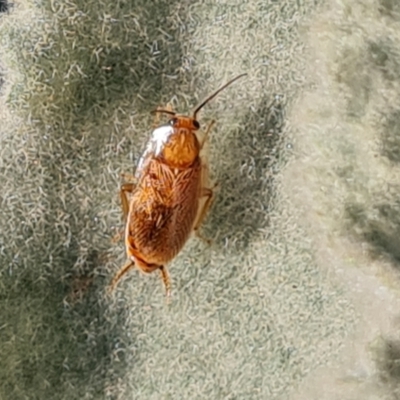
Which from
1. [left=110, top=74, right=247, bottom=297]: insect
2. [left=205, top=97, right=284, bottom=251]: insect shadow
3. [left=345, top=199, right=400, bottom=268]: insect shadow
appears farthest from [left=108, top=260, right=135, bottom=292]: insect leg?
[left=345, top=199, right=400, bottom=268]: insect shadow

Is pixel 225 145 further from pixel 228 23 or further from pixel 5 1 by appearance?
pixel 5 1

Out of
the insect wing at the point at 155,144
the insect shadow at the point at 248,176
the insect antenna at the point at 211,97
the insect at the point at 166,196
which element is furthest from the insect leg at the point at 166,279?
the insect antenna at the point at 211,97

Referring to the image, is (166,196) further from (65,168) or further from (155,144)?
(65,168)

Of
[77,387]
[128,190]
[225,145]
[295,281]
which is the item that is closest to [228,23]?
[225,145]

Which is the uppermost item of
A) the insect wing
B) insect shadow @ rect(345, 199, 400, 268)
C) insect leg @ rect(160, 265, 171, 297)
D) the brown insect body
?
insect shadow @ rect(345, 199, 400, 268)

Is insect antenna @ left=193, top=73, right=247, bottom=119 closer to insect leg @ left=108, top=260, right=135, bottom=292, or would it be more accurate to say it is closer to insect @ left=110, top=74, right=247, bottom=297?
insect @ left=110, top=74, right=247, bottom=297

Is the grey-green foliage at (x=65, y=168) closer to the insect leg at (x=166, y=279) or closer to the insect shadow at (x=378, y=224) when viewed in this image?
the insect leg at (x=166, y=279)
